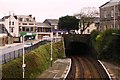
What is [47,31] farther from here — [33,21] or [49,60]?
[49,60]

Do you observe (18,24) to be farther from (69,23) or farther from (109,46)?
(109,46)

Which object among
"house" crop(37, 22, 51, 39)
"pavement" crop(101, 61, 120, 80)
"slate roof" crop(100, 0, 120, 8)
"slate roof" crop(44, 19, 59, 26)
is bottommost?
"pavement" crop(101, 61, 120, 80)

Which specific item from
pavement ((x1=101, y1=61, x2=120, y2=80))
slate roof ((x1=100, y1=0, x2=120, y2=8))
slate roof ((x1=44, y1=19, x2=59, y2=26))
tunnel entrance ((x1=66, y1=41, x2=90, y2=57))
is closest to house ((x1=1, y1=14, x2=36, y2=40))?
slate roof ((x1=44, y1=19, x2=59, y2=26))

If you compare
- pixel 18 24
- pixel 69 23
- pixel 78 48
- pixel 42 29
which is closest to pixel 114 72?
pixel 78 48

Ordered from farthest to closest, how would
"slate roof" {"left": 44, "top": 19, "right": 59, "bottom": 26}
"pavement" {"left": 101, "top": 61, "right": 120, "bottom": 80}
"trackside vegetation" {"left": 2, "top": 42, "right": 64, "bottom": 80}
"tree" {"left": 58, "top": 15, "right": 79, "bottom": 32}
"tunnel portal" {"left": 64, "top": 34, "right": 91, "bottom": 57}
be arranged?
1. "slate roof" {"left": 44, "top": 19, "right": 59, "bottom": 26}
2. "tree" {"left": 58, "top": 15, "right": 79, "bottom": 32}
3. "tunnel portal" {"left": 64, "top": 34, "right": 91, "bottom": 57}
4. "pavement" {"left": 101, "top": 61, "right": 120, "bottom": 80}
5. "trackside vegetation" {"left": 2, "top": 42, "right": 64, "bottom": 80}

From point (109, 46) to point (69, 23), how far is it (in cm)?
4207

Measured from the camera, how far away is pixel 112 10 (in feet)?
250

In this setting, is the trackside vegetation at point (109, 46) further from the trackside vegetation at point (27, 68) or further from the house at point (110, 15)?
the trackside vegetation at point (27, 68)

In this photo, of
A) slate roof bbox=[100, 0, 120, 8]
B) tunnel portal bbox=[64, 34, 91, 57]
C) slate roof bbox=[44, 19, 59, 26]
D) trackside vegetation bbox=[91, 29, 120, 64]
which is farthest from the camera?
slate roof bbox=[44, 19, 59, 26]

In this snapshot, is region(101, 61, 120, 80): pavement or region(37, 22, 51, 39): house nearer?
region(101, 61, 120, 80): pavement

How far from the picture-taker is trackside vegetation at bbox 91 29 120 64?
5325 cm

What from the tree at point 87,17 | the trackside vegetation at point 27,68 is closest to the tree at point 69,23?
the tree at point 87,17

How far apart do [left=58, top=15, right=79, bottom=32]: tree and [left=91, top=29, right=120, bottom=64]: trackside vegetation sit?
3393 centimetres

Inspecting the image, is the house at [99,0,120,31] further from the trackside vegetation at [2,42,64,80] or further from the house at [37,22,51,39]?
the house at [37,22,51,39]
